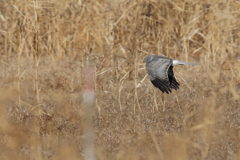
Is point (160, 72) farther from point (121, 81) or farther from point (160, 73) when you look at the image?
point (121, 81)

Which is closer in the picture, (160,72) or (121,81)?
(160,72)

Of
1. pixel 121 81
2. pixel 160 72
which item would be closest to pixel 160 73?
pixel 160 72

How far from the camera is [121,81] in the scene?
692cm

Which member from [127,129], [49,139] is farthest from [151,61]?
[49,139]

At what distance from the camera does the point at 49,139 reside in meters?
5.42

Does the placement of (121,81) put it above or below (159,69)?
below

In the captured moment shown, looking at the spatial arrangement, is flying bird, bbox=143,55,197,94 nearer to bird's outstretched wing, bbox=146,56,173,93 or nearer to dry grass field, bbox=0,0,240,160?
bird's outstretched wing, bbox=146,56,173,93

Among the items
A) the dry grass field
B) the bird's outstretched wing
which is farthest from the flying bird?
the dry grass field

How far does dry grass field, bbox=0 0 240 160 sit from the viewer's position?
523cm

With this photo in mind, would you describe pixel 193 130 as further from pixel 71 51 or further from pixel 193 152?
pixel 71 51

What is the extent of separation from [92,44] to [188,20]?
1223 mm

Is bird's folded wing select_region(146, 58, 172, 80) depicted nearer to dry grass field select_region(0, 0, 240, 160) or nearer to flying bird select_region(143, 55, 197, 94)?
flying bird select_region(143, 55, 197, 94)

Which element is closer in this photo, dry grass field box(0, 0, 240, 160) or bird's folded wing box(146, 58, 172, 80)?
dry grass field box(0, 0, 240, 160)

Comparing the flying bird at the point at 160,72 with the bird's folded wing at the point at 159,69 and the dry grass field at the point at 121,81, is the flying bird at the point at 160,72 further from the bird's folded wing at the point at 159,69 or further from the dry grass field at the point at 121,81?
the dry grass field at the point at 121,81
